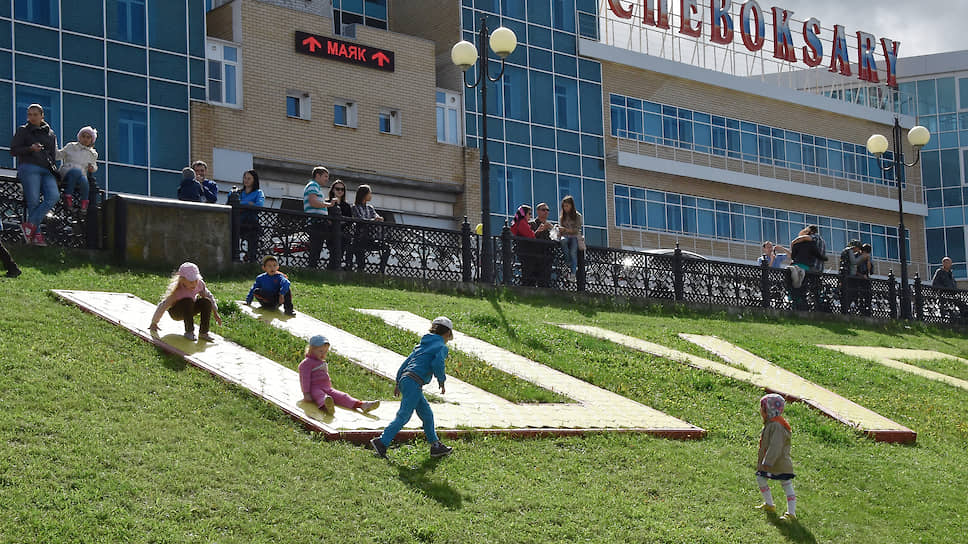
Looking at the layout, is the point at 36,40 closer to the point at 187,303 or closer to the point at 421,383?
the point at 187,303

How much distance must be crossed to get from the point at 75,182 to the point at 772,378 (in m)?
10.1

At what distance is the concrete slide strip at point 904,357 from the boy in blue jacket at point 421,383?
35.4 ft

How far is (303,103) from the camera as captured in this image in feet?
112

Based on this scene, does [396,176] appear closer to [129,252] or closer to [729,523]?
[129,252]

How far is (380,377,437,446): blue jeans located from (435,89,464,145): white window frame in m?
27.6

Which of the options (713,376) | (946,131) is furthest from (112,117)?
(946,131)

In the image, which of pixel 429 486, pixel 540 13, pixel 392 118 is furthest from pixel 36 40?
pixel 429 486

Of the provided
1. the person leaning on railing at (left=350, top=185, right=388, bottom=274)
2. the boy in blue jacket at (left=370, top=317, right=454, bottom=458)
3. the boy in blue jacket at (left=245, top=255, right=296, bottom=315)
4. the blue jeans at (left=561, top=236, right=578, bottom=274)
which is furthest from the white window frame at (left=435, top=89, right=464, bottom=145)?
the boy in blue jacket at (left=370, top=317, right=454, bottom=458)

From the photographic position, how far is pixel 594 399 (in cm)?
1336

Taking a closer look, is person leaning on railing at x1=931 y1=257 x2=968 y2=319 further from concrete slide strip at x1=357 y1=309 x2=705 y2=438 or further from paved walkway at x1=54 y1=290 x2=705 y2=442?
paved walkway at x1=54 y1=290 x2=705 y2=442

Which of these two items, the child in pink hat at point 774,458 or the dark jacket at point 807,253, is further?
the dark jacket at point 807,253

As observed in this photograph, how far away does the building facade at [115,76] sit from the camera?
29766 millimetres

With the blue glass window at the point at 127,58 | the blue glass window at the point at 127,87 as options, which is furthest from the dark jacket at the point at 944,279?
the blue glass window at the point at 127,58

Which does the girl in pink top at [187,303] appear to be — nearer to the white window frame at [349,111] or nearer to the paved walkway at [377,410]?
the paved walkway at [377,410]
